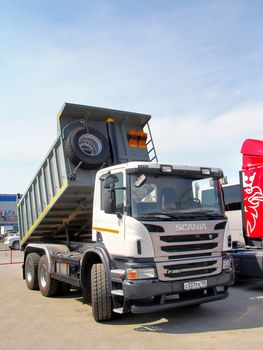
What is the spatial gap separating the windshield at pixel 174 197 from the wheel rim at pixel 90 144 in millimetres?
2148

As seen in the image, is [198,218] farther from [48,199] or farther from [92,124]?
[48,199]

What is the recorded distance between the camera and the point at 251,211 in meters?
9.09

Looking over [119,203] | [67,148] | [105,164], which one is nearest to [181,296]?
[119,203]

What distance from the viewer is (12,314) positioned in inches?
276

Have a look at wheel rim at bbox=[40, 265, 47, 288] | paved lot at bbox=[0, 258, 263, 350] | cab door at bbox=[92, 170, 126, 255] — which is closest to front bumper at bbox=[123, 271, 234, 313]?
paved lot at bbox=[0, 258, 263, 350]

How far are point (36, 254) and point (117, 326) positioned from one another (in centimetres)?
415

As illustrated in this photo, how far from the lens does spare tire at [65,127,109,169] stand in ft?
25.2

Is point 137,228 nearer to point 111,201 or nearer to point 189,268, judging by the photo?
point 111,201

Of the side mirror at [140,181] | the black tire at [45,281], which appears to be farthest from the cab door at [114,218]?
the black tire at [45,281]

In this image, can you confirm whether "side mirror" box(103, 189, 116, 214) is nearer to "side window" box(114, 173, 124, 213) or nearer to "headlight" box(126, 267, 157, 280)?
"side window" box(114, 173, 124, 213)

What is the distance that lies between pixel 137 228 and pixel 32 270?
477cm

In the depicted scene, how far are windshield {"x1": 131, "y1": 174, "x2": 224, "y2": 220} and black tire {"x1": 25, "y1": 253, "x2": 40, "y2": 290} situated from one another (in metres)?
4.58

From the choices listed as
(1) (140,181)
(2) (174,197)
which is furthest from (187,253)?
(1) (140,181)

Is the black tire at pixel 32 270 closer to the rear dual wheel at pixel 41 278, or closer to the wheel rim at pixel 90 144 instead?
the rear dual wheel at pixel 41 278
